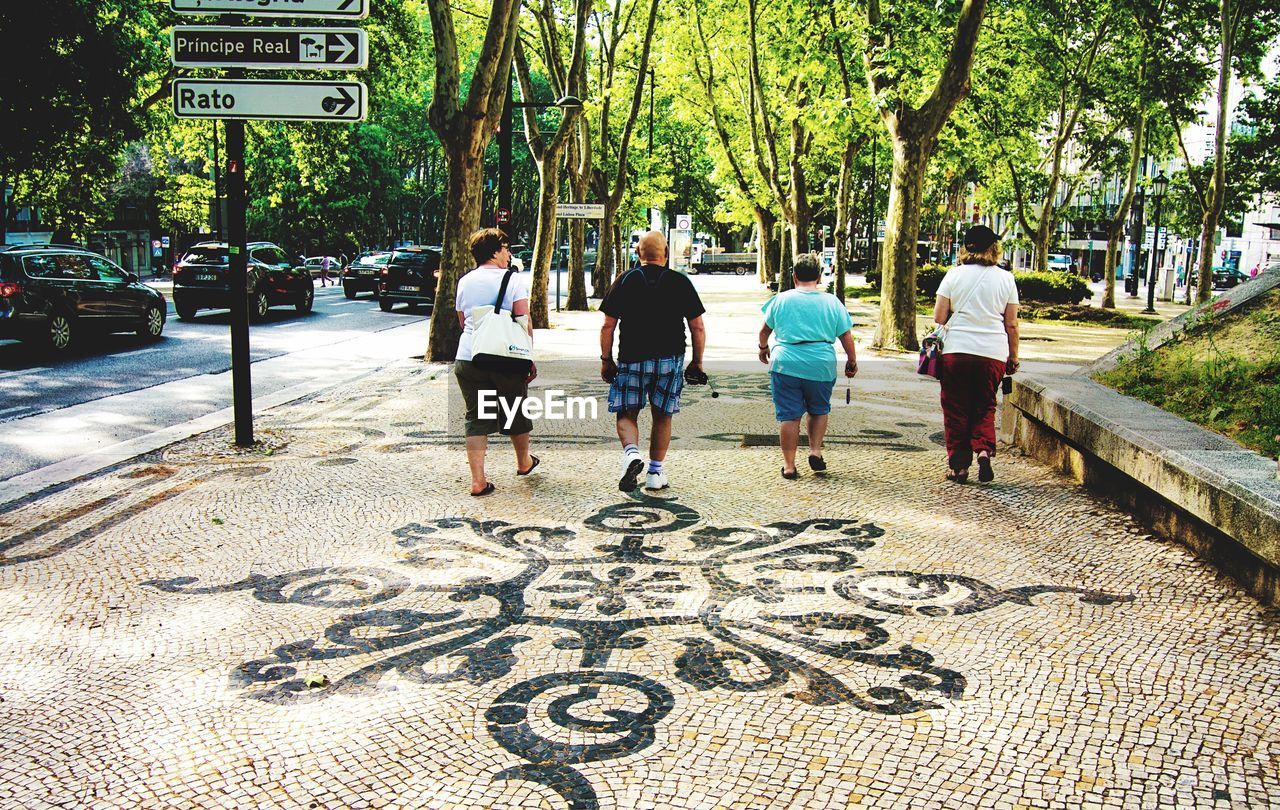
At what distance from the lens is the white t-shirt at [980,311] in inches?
300

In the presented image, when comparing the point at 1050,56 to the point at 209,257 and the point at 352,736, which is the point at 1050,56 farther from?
the point at 352,736

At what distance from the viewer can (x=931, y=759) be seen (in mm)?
3418

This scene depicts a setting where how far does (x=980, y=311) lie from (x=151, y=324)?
16155mm

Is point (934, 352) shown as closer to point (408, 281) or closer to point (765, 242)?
point (408, 281)

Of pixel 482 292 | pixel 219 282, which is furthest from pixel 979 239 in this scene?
pixel 219 282

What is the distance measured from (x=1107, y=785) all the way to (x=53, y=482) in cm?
698

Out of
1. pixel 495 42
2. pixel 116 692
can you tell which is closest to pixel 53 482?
pixel 116 692

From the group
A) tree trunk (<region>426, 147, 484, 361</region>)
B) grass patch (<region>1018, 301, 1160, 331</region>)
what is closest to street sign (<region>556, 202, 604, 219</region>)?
tree trunk (<region>426, 147, 484, 361</region>)

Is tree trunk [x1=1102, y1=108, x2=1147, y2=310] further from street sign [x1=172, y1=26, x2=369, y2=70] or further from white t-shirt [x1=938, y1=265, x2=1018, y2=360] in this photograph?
street sign [x1=172, y1=26, x2=369, y2=70]

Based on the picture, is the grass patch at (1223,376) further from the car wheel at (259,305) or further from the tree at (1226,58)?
the car wheel at (259,305)

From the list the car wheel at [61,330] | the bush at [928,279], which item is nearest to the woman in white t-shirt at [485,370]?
the car wheel at [61,330]

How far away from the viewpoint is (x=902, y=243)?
16859 millimetres

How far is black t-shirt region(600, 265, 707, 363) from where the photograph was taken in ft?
23.4

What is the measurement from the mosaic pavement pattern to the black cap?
1664 mm
